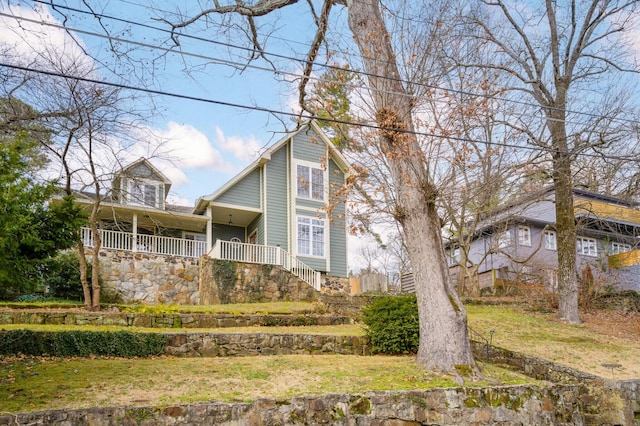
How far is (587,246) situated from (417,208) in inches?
819

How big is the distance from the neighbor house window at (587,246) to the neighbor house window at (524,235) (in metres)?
3.31

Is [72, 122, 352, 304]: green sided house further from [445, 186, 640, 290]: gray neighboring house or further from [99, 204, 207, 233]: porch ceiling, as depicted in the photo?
[445, 186, 640, 290]: gray neighboring house

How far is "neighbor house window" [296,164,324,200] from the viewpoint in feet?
68.7

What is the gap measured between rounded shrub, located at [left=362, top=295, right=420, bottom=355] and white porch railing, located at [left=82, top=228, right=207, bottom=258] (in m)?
→ 10.4

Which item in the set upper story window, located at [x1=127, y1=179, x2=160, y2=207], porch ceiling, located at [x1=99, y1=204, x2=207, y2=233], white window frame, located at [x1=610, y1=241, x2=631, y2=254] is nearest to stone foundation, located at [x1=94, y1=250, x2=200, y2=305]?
porch ceiling, located at [x1=99, y1=204, x2=207, y2=233]

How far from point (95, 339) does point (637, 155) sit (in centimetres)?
1380

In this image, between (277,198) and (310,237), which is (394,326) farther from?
(277,198)

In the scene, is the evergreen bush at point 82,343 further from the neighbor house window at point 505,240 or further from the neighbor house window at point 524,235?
the neighbor house window at point 524,235

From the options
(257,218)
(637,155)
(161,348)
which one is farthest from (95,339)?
(637,155)

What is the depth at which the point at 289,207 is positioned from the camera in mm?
20906

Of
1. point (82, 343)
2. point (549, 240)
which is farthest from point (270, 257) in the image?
point (549, 240)

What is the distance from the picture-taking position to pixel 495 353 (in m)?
10.8

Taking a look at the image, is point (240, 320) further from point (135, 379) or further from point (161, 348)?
point (135, 379)

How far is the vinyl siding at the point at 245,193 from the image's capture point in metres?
20.4
